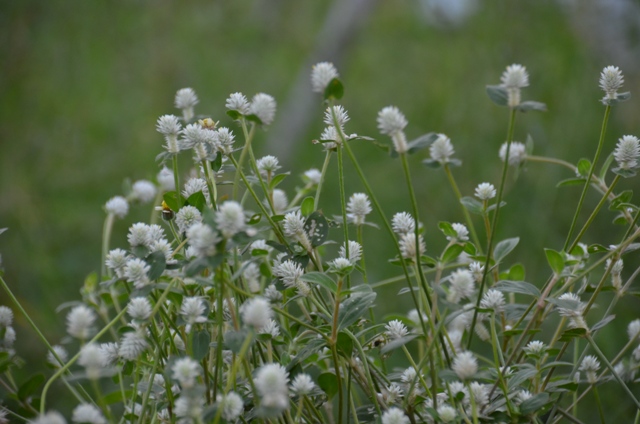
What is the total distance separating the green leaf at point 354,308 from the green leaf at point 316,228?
55mm

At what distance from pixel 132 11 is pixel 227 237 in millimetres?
2100

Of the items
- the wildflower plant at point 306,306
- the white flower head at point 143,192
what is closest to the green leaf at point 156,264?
the wildflower plant at point 306,306

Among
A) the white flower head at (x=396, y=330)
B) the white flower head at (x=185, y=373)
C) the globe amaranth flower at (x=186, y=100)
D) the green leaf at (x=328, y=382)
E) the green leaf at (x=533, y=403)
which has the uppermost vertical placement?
the globe amaranth flower at (x=186, y=100)

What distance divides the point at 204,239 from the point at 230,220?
21mm

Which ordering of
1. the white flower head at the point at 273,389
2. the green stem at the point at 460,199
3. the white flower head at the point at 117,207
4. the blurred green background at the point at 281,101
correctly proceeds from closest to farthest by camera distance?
the white flower head at the point at 273,389, the green stem at the point at 460,199, the white flower head at the point at 117,207, the blurred green background at the point at 281,101

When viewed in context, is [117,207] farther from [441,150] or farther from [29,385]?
[441,150]

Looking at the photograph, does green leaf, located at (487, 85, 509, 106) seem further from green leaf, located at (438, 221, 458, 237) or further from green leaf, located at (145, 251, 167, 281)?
green leaf, located at (145, 251, 167, 281)

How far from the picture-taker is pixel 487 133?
75.2 inches

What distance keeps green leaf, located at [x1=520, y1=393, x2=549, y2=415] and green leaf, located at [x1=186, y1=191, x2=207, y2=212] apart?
31 cm

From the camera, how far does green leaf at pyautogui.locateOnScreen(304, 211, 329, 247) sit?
583mm

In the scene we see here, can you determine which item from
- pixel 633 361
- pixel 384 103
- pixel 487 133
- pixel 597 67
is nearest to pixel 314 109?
pixel 384 103

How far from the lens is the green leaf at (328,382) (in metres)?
0.58

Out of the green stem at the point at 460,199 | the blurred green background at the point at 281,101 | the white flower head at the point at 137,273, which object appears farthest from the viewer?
the blurred green background at the point at 281,101

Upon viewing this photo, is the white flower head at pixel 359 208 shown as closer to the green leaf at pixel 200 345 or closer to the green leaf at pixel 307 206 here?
the green leaf at pixel 307 206
